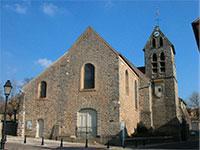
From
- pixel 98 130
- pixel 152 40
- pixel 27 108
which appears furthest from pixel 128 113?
pixel 152 40

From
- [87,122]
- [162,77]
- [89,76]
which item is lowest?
[87,122]

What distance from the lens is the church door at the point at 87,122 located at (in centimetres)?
2592

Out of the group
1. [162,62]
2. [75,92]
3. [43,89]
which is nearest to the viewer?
[75,92]

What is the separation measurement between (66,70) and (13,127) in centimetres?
876

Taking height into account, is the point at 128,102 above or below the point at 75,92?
below

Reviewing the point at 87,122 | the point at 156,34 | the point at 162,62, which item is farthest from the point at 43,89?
the point at 156,34

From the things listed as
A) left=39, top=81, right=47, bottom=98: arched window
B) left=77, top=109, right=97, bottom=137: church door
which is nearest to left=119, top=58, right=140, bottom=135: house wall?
left=77, top=109, right=97, bottom=137: church door

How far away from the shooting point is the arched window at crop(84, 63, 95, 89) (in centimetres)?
2727

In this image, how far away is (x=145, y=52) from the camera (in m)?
39.8

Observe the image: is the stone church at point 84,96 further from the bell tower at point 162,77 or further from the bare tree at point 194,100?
the bare tree at point 194,100

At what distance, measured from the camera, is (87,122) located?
26.3 meters

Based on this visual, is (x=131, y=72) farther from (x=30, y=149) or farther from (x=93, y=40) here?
(x=30, y=149)

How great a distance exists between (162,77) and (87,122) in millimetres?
15232

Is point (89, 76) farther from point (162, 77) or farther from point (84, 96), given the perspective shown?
point (162, 77)
